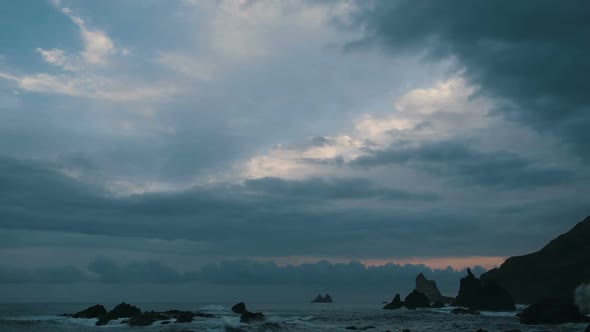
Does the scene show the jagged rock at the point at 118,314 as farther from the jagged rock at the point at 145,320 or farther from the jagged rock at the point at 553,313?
the jagged rock at the point at 553,313

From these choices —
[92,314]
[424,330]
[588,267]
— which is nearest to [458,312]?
[424,330]

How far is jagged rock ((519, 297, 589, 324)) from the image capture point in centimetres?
8744

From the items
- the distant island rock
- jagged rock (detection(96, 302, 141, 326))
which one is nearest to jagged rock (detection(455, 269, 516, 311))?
the distant island rock

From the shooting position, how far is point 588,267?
19550 cm

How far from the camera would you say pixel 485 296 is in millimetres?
160125

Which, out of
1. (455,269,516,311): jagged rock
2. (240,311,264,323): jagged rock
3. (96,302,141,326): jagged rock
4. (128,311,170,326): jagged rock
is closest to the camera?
(240,311,264,323): jagged rock

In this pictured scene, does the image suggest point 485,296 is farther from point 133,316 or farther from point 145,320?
point 133,316

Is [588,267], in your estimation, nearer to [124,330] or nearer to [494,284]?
[494,284]

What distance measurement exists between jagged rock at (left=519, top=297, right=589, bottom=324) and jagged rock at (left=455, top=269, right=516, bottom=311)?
65.5m

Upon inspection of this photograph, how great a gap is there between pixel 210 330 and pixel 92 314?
61814 millimetres

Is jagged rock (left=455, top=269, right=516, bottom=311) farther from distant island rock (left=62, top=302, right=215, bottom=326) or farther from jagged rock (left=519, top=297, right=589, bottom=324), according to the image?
distant island rock (left=62, top=302, right=215, bottom=326)

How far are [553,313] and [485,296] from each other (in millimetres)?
74028

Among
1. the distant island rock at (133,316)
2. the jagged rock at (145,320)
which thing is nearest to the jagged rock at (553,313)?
the distant island rock at (133,316)

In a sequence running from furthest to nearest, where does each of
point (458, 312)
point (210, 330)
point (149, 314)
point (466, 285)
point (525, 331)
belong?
point (466, 285)
point (458, 312)
point (149, 314)
point (210, 330)
point (525, 331)
